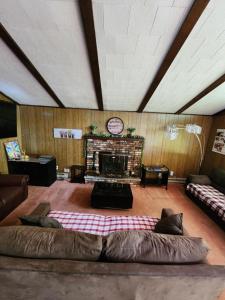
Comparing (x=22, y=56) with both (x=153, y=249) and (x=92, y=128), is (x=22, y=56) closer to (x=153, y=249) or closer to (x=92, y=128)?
(x=92, y=128)

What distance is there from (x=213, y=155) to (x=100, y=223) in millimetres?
4027

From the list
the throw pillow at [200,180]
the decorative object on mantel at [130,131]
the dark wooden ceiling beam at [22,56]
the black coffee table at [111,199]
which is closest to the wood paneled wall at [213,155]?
the throw pillow at [200,180]

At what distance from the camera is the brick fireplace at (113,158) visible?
4.80 metres

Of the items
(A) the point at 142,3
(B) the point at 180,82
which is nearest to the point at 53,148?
(B) the point at 180,82

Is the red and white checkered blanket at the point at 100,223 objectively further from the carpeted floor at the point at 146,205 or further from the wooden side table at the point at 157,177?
the wooden side table at the point at 157,177

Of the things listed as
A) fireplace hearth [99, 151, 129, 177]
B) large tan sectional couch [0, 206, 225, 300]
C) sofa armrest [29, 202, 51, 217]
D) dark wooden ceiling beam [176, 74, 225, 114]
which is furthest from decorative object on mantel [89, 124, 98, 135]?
large tan sectional couch [0, 206, 225, 300]

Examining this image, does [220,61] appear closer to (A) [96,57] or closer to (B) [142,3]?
(B) [142,3]

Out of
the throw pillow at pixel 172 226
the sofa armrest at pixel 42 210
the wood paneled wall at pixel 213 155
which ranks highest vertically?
the wood paneled wall at pixel 213 155

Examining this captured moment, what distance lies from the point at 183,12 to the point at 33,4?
163 centimetres

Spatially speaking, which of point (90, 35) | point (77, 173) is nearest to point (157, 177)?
point (77, 173)

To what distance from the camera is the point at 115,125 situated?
193 inches

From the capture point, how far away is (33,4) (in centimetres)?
175

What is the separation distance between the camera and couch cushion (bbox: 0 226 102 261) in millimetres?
1219

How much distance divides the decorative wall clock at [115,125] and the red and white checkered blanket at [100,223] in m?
3.04
